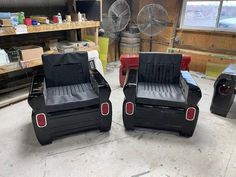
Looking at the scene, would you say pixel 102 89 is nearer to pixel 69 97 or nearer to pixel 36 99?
pixel 69 97

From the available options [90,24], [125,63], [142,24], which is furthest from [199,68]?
[90,24]

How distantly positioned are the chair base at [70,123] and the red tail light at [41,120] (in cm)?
3

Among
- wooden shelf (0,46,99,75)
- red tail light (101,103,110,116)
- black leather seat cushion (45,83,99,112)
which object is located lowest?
red tail light (101,103,110,116)

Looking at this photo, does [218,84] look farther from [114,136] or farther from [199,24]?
[199,24]

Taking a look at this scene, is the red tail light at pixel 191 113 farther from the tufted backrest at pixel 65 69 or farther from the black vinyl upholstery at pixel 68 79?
the tufted backrest at pixel 65 69

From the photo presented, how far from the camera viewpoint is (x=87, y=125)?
207 centimetres

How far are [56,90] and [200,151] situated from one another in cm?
160

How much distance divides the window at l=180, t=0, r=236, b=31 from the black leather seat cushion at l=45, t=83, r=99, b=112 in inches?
112

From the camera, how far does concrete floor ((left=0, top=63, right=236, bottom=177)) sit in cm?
168

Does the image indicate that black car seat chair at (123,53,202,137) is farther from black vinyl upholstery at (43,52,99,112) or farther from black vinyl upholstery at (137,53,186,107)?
black vinyl upholstery at (43,52,99,112)

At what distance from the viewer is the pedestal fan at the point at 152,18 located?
3.39 meters

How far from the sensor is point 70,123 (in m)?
1.99

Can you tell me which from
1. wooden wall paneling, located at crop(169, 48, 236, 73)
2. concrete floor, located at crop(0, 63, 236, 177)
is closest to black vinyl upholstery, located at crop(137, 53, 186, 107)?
concrete floor, located at crop(0, 63, 236, 177)

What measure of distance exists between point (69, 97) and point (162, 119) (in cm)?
98
